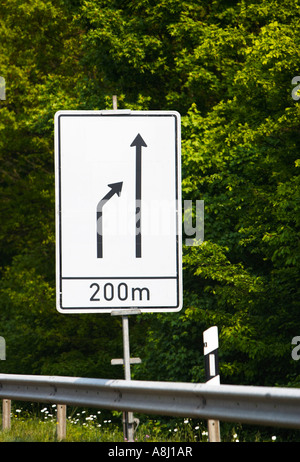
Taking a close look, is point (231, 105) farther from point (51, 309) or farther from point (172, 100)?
point (51, 309)

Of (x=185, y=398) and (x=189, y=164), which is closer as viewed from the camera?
(x=185, y=398)

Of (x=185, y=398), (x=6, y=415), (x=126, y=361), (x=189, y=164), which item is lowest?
(x=6, y=415)

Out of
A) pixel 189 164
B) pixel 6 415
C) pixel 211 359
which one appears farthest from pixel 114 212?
pixel 189 164

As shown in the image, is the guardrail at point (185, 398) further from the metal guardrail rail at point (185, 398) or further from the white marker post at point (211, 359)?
the white marker post at point (211, 359)

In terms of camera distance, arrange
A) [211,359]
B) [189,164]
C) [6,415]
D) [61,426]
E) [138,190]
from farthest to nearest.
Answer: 1. [189,164]
2. [6,415]
3. [61,426]
4. [211,359]
5. [138,190]

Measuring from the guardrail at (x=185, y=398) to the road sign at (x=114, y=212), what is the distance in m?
0.67

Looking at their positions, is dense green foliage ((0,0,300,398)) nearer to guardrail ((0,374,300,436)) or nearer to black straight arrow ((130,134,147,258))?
guardrail ((0,374,300,436))

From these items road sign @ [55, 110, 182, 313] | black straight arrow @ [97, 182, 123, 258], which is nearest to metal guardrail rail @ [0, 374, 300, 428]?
road sign @ [55, 110, 182, 313]

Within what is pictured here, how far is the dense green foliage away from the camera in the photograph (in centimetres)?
2042

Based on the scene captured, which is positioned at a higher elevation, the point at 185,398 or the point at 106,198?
the point at 106,198

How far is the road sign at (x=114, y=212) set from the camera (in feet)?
21.1

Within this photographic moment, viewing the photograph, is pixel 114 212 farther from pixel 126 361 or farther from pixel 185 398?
pixel 185 398

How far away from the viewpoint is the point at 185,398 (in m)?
6.45

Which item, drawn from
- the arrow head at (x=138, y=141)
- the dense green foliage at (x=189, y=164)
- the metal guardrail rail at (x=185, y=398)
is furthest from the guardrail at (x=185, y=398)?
the dense green foliage at (x=189, y=164)
